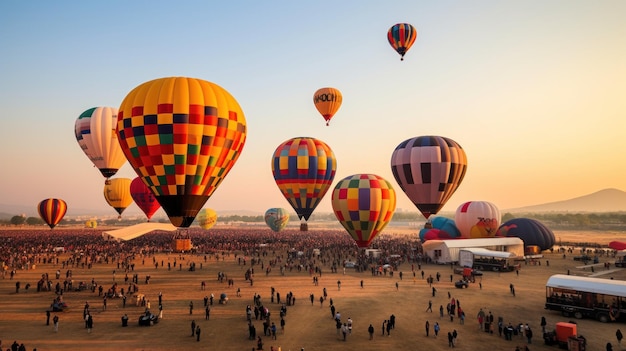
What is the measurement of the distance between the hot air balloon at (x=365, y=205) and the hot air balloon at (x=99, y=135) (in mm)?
23468

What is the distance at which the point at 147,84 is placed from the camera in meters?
23.3

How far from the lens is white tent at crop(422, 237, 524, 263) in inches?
1698

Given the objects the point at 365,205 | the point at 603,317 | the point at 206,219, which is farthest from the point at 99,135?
the point at 206,219

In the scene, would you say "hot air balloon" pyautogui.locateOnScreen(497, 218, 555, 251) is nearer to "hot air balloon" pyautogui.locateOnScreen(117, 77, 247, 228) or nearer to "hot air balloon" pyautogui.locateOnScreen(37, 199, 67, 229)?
"hot air balloon" pyautogui.locateOnScreen(117, 77, 247, 228)

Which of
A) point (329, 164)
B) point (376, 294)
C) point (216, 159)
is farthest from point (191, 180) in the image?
point (329, 164)

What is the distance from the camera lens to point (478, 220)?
4919 centimetres

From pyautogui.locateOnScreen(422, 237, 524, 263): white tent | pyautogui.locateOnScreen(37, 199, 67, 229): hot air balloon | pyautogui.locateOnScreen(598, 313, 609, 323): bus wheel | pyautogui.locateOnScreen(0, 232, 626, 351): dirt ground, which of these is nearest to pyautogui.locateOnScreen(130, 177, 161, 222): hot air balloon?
pyautogui.locateOnScreen(0, 232, 626, 351): dirt ground

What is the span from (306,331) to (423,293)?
37.6 ft

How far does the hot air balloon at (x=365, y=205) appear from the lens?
1388 inches

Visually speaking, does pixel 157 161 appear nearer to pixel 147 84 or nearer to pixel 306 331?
pixel 147 84

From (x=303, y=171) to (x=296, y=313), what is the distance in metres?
20.9

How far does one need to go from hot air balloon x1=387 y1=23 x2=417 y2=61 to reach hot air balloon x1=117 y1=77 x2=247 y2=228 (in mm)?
25740

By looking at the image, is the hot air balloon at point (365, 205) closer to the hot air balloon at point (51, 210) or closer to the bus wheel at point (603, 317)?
the bus wheel at point (603, 317)

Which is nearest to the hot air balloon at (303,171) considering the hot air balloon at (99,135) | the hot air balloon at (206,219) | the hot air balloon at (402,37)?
the hot air balloon at (402,37)
